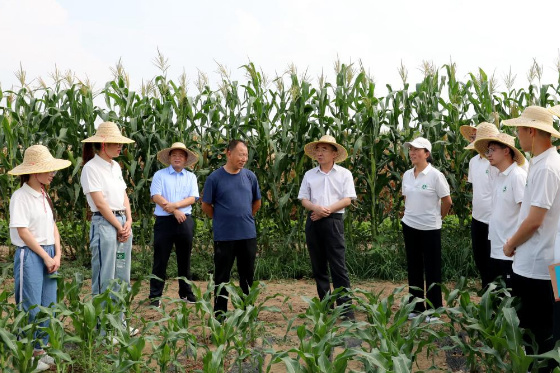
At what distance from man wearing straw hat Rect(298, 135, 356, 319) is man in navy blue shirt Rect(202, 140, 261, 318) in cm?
64

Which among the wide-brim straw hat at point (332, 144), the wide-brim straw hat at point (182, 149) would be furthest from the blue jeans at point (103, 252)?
the wide-brim straw hat at point (332, 144)

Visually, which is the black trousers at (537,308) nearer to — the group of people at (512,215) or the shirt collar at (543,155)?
the group of people at (512,215)

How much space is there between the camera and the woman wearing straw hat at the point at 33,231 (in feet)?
13.9

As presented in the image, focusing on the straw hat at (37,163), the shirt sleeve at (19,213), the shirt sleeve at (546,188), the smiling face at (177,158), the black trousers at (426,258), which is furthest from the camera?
the smiling face at (177,158)

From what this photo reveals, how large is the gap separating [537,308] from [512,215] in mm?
713

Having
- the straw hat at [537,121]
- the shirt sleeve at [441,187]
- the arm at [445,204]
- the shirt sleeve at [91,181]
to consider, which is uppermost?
the straw hat at [537,121]

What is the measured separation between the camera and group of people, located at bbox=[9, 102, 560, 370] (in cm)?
362

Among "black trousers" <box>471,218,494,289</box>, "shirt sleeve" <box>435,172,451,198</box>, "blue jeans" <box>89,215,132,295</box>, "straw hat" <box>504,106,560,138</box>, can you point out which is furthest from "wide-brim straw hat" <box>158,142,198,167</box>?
"straw hat" <box>504,106,560,138</box>

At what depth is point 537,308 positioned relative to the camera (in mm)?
3689

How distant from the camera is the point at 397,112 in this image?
7.79m

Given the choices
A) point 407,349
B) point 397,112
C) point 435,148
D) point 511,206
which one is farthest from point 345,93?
point 407,349

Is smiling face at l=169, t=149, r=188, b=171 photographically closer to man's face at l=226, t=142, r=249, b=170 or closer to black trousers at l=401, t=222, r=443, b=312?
man's face at l=226, t=142, r=249, b=170

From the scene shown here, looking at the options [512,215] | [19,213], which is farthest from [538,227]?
[19,213]

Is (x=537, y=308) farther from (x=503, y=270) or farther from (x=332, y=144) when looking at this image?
(x=332, y=144)
